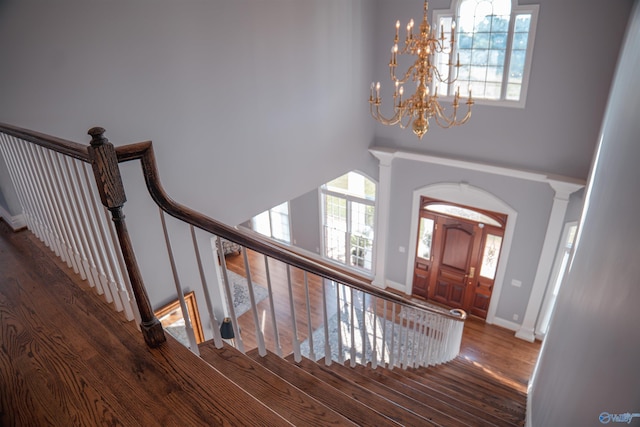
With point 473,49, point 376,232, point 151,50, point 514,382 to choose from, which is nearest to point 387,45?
point 473,49

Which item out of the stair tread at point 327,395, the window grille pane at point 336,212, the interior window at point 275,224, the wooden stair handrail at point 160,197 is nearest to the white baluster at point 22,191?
the wooden stair handrail at point 160,197

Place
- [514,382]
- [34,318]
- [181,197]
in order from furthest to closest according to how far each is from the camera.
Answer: [514,382] < [181,197] < [34,318]

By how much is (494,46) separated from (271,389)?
5579mm

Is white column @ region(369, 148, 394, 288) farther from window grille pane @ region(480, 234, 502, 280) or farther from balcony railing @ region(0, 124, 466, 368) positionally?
balcony railing @ region(0, 124, 466, 368)

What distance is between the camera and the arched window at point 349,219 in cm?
800

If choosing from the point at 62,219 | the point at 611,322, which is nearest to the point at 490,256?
the point at 611,322

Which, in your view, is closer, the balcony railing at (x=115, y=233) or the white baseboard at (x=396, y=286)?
the balcony railing at (x=115, y=233)

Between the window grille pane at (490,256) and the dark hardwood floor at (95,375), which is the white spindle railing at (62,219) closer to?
the dark hardwood floor at (95,375)

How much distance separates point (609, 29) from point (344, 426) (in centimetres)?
543

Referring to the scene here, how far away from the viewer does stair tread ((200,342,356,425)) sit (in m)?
1.85

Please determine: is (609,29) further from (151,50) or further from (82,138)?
(82,138)

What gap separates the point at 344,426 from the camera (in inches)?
70.5

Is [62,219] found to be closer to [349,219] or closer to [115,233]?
[115,233]

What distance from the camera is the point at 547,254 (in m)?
6.11
